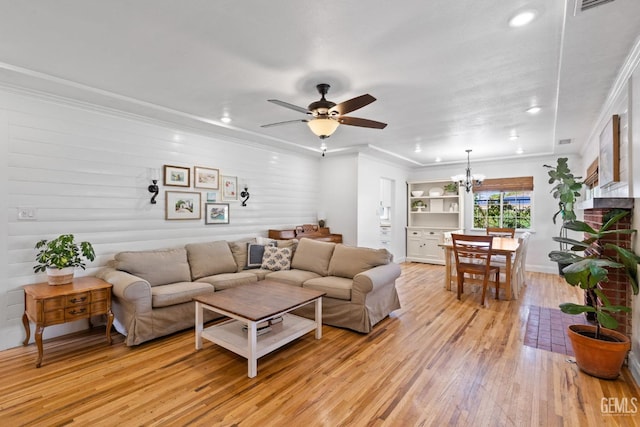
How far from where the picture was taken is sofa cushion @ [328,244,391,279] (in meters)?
3.68

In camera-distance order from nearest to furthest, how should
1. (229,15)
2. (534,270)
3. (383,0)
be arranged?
(383,0), (229,15), (534,270)

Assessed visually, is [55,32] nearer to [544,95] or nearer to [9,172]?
[9,172]

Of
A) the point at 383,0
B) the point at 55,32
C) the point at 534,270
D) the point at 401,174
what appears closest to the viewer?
the point at 383,0

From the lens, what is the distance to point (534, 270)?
6480mm

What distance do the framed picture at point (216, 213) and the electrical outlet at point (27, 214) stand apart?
6.14ft

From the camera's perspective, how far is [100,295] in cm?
290

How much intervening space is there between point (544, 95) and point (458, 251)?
2.27 meters

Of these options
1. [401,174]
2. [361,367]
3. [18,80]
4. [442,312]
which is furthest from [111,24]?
[401,174]

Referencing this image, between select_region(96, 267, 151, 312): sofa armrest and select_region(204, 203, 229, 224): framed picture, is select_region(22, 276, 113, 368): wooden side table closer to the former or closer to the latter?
select_region(96, 267, 151, 312): sofa armrest

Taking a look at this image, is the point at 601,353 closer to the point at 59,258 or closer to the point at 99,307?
the point at 99,307

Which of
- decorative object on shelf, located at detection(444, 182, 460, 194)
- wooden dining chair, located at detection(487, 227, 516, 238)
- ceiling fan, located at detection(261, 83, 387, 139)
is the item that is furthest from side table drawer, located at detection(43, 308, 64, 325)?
decorative object on shelf, located at detection(444, 182, 460, 194)

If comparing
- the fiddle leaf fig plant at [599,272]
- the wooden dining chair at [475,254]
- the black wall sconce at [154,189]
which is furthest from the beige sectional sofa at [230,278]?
the fiddle leaf fig plant at [599,272]

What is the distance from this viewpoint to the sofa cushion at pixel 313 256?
13.4 ft

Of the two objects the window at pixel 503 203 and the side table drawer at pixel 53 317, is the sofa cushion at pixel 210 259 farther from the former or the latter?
the window at pixel 503 203
